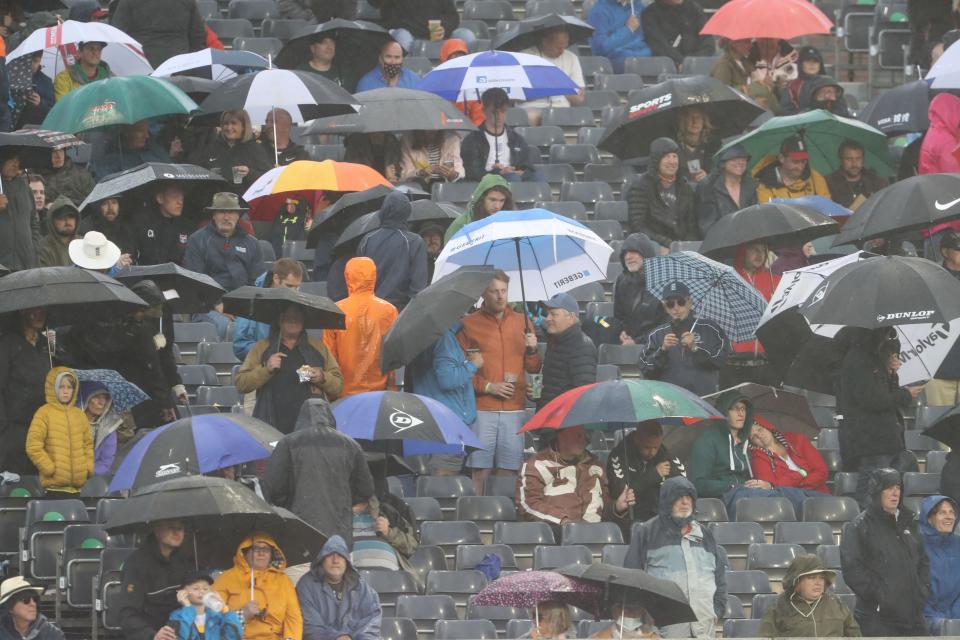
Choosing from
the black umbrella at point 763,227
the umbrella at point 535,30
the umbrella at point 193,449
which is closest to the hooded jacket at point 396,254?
the black umbrella at point 763,227

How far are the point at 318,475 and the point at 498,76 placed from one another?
624 cm

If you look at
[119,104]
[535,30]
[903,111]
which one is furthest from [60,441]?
[903,111]

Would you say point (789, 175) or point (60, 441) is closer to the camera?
point (60, 441)

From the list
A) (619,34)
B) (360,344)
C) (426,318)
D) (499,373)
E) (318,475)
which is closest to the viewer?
(318,475)

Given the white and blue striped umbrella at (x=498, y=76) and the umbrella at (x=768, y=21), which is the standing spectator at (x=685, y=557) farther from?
the umbrella at (x=768, y=21)

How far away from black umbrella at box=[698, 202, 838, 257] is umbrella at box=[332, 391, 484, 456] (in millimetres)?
2870

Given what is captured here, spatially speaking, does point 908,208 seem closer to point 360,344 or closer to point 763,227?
point 763,227

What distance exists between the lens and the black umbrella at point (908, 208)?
16312 mm

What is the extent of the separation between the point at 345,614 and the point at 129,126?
6.69 meters

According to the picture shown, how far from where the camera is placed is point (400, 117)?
59.6 ft

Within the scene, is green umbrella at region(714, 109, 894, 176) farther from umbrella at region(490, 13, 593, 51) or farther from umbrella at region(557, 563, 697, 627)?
umbrella at region(557, 563, 697, 627)

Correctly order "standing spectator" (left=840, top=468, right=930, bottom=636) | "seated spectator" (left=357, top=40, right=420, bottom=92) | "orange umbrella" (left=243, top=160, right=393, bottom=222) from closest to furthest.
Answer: "standing spectator" (left=840, top=468, right=930, bottom=636)
"orange umbrella" (left=243, top=160, right=393, bottom=222)
"seated spectator" (left=357, top=40, right=420, bottom=92)

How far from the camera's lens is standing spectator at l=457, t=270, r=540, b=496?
50.5 feet

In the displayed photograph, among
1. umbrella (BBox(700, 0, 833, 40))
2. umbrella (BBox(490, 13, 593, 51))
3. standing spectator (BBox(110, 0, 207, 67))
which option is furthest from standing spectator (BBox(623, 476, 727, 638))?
standing spectator (BBox(110, 0, 207, 67))
